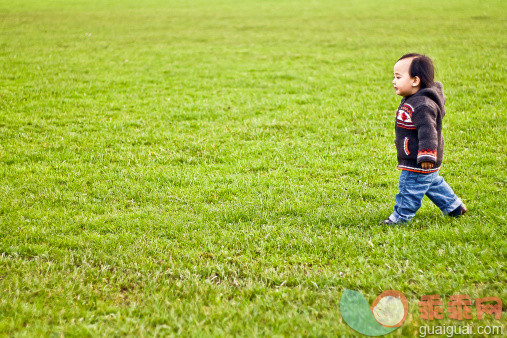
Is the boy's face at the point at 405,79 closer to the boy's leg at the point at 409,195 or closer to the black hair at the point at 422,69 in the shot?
the black hair at the point at 422,69

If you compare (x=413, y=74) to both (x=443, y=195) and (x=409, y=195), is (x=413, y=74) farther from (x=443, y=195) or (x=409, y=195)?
(x=443, y=195)

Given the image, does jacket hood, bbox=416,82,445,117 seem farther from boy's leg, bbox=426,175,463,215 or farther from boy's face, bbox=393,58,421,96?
boy's leg, bbox=426,175,463,215

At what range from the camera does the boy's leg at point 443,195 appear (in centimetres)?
562

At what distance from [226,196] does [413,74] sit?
3.26m

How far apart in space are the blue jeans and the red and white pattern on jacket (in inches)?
23.8

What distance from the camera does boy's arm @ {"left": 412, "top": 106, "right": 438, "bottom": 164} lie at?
16.9 feet

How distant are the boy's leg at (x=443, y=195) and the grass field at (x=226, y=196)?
8.8 inches

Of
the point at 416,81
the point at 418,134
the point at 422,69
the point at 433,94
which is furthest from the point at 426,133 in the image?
the point at 422,69

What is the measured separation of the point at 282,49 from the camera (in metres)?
21.2

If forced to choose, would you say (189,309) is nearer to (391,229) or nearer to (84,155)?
(391,229)

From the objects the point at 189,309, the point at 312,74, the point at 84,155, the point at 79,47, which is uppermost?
the point at 79,47

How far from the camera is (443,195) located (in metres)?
5.67

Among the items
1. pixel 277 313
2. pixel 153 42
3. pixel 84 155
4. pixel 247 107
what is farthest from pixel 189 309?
pixel 153 42

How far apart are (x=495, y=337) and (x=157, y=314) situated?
299 cm
